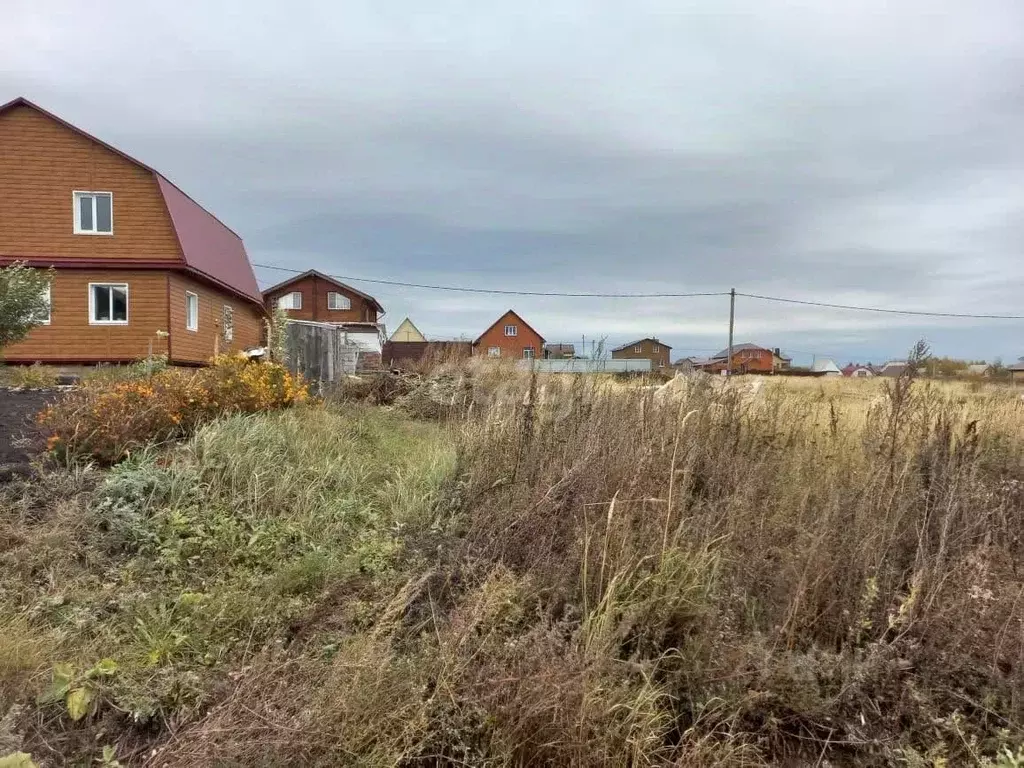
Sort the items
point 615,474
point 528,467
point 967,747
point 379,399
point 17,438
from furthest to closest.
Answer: point 379,399 < point 17,438 < point 528,467 < point 615,474 < point 967,747

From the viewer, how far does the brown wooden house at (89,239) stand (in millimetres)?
16406

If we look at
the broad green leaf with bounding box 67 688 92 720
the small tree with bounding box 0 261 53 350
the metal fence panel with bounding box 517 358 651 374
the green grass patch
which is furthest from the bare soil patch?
the small tree with bounding box 0 261 53 350

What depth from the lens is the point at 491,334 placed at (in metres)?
59.9

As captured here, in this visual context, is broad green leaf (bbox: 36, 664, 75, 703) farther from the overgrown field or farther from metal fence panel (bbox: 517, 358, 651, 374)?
metal fence panel (bbox: 517, 358, 651, 374)

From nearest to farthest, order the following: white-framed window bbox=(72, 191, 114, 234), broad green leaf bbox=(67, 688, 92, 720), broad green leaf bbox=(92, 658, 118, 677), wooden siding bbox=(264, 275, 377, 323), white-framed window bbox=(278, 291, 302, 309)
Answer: broad green leaf bbox=(67, 688, 92, 720)
broad green leaf bbox=(92, 658, 118, 677)
white-framed window bbox=(72, 191, 114, 234)
wooden siding bbox=(264, 275, 377, 323)
white-framed window bbox=(278, 291, 302, 309)

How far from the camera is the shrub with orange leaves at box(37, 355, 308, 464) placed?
464 centimetres

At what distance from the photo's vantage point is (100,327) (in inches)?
666

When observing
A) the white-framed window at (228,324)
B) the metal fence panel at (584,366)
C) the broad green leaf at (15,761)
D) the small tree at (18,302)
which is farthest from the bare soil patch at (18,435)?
the white-framed window at (228,324)

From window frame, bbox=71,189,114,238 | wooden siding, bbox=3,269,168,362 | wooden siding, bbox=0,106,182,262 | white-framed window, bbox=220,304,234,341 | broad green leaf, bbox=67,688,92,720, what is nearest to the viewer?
broad green leaf, bbox=67,688,92,720

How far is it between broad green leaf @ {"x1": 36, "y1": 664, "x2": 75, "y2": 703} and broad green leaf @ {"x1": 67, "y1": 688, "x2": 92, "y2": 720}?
0.15ft

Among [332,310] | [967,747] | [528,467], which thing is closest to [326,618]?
[528,467]

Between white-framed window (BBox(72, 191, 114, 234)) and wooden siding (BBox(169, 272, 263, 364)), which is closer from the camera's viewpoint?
white-framed window (BBox(72, 191, 114, 234))

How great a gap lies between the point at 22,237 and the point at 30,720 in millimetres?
18891

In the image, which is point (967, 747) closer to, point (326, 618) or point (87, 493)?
point (326, 618)
